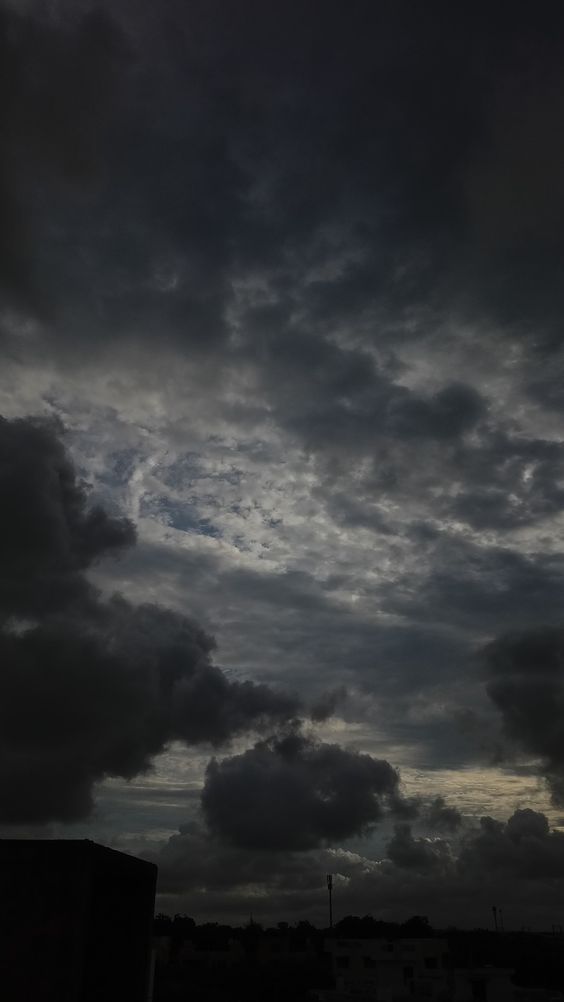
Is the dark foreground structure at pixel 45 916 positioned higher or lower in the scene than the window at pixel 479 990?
higher

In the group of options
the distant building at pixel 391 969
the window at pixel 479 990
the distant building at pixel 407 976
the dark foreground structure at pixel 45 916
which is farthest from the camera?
the distant building at pixel 391 969

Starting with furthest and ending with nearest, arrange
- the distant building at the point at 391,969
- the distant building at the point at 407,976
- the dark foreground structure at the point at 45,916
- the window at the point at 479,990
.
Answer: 1. the distant building at the point at 391,969
2. the distant building at the point at 407,976
3. the window at the point at 479,990
4. the dark foreground structure at the point at 45,916

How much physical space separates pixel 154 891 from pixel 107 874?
5.63 m

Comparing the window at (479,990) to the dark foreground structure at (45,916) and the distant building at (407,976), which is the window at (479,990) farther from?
the dark foreground structure at (45,916)

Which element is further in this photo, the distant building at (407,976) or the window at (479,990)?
the distant building at (407,976)

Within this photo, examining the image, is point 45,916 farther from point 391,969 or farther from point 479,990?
point 391,969

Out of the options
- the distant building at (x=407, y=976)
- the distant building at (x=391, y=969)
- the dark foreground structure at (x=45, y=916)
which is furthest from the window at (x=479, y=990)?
the dark foreground structure at (x=45, y=916)

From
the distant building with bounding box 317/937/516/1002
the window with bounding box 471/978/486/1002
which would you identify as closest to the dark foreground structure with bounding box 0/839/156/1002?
the distant building with bounding box 317/937/516/1002

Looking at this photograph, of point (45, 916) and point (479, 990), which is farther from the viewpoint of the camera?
point (479, 990)

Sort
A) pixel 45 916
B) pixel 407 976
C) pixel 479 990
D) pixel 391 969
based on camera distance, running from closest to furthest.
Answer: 1. pixel 45 916
2. pixel 479 990
3. pixel 407 976
4. pixel 391 969

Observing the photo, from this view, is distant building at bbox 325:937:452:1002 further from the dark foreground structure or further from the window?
the dark foreground structure

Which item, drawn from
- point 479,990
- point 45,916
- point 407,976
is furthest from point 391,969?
point 45,916

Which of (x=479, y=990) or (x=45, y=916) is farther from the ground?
(x=45, y=916)

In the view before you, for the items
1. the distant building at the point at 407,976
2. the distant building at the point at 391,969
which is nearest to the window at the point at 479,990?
the distant building at the point at 407,976
